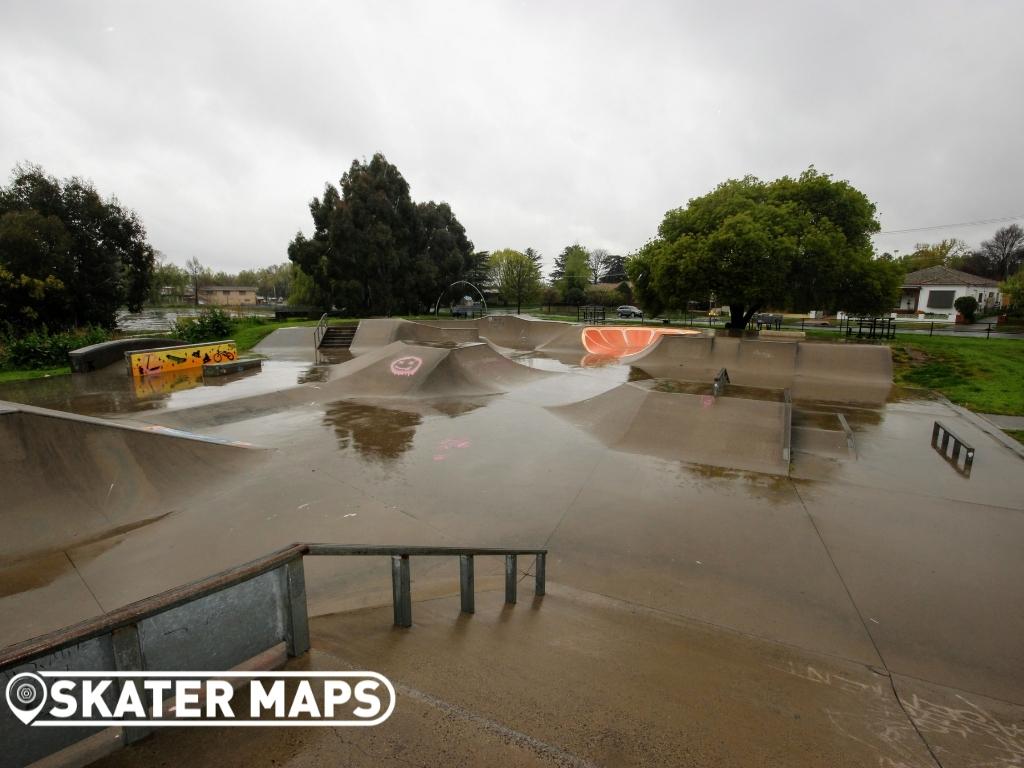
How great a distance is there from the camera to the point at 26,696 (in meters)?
1.53

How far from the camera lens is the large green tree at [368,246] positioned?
3628 cm

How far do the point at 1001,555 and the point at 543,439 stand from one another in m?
6.24

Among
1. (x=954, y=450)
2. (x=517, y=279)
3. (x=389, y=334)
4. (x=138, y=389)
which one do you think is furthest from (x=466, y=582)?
(x=517, y=279)

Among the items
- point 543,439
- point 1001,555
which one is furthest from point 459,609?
point 1001,555

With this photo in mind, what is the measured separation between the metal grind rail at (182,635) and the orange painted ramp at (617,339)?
894 inches

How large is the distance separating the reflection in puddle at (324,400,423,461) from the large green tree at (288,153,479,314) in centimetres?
2775

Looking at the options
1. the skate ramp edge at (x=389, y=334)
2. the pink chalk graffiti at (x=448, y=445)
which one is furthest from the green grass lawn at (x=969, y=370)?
the skate ramp edge at (x=389, y=334)

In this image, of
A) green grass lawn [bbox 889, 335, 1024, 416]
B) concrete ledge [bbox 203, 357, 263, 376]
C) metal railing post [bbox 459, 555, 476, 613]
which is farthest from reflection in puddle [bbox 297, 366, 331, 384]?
green grass lawn [bbox 889, 335, 1024, 416]

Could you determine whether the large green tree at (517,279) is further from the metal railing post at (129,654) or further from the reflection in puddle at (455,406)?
the metal railing post at (129,654)

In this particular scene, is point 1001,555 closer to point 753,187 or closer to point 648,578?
point 648,578

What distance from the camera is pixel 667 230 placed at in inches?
1027

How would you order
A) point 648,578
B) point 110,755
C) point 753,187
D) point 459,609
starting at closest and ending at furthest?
point 110,755 → point 459,609 → point 648,578 → point 753,187

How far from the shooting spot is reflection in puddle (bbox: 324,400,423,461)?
327 inches

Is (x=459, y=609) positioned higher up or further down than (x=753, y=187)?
further down
